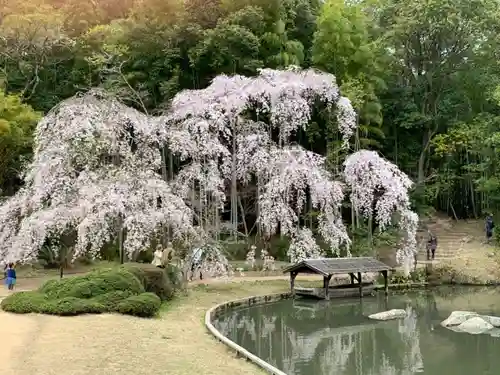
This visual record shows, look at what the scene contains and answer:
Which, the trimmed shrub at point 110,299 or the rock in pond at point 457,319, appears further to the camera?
the rock in pond at point 457,319

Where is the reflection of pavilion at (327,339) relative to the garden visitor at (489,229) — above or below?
below

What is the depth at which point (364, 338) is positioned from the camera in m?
13.8

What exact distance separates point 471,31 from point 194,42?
48.1 feet

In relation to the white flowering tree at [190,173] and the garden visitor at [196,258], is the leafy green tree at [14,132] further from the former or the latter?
the garden visitor at [196,258]

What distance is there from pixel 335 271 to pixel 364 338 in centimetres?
469

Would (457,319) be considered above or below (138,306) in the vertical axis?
below

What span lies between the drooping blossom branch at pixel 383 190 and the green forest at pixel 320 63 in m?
2.66

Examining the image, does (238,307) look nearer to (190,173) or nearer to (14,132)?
(190,173)

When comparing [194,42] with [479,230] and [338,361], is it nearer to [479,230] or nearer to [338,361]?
[479,230]

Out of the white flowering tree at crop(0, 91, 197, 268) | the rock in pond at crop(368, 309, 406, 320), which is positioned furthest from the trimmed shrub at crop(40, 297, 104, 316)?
the rock in pond at crop(368, 309, 406, 320)

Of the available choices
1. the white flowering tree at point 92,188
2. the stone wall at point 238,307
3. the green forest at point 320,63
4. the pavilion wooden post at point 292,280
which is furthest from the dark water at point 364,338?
the green forest at point 320,63

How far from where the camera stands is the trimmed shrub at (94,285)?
13.5 m

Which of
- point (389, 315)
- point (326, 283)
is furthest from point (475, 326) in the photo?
point (326, 283)

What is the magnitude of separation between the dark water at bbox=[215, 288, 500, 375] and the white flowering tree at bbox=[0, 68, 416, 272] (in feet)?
9.62
